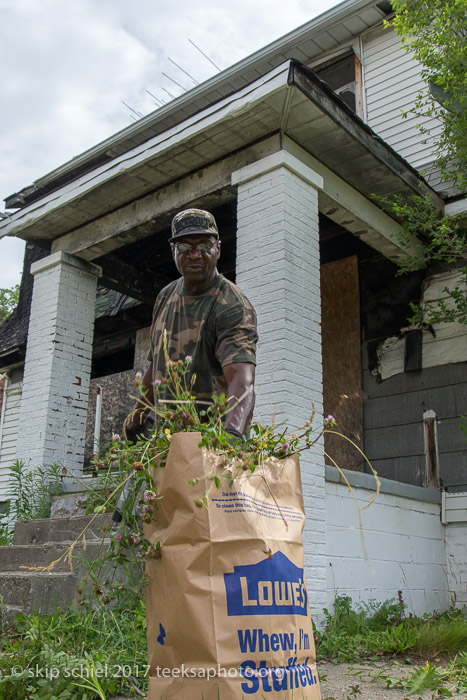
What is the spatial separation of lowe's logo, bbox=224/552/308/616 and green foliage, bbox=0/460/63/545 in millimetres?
4062

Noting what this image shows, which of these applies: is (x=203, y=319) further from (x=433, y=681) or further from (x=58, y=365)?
(x=58, y=365)

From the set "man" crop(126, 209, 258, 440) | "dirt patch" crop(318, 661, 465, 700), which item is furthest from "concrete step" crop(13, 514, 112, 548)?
"man" crop(126, 209, 258, 440)

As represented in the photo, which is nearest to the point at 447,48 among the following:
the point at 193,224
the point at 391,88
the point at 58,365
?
the point at 391,88

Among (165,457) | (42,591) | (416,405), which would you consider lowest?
(42,591)

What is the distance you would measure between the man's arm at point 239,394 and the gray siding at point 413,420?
437cm

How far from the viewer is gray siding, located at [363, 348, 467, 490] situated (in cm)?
614

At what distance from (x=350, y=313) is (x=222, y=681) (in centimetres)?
579

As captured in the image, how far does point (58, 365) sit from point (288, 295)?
2742 millimetres

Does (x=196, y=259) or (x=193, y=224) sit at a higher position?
(x=193, y=224)

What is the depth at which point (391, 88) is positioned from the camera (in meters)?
7.88

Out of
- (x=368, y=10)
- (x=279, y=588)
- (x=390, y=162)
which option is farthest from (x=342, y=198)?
(x=279, y=588)

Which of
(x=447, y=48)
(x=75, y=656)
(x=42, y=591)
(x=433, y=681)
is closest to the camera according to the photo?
(x=75, y=656)

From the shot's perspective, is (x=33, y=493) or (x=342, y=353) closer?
(x=33, y=493)

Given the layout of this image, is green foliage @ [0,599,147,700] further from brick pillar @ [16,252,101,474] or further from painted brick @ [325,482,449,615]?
brick pillar @ [16,252,101,474]
